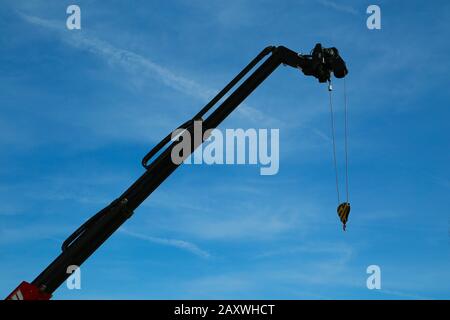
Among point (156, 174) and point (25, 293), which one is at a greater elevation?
point (156, 174)

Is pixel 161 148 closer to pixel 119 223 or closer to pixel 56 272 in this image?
pixel 119 223

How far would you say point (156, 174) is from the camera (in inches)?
524

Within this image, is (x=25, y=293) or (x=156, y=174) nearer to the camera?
(x=25, y=293)

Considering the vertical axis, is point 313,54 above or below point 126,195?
above

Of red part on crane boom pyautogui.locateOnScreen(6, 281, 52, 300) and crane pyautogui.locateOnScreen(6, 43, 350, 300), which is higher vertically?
crane pyautogui.locateOnScreen(6, 43, 350, 300)

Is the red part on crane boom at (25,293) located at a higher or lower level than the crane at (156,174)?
lower

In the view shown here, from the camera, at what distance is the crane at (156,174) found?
1244 cm

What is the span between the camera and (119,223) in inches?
511

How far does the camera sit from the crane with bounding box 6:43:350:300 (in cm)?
1244
